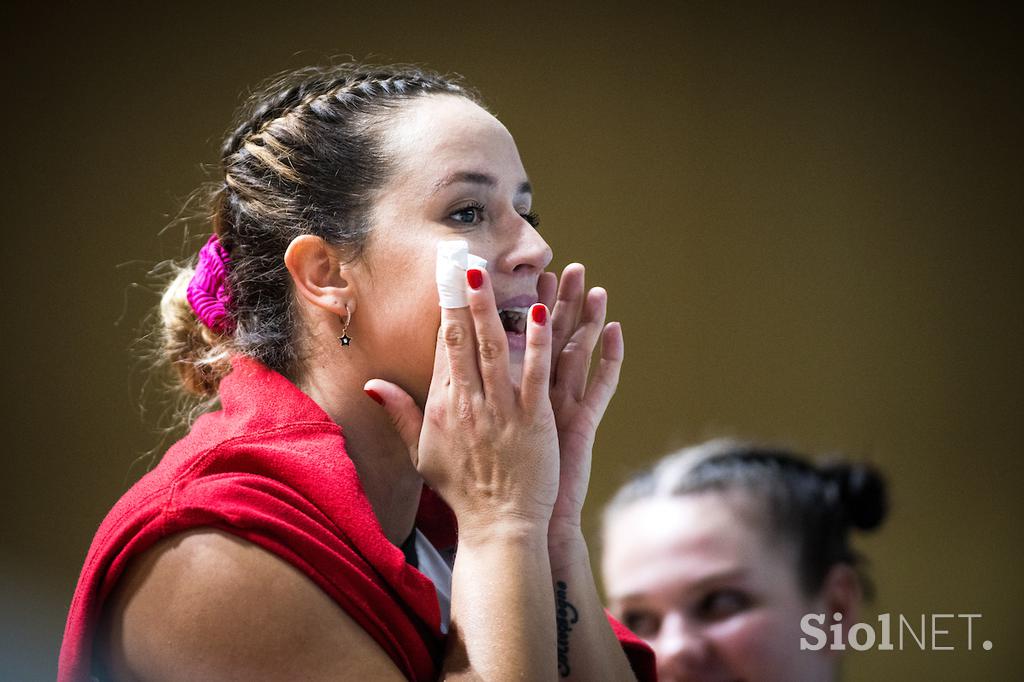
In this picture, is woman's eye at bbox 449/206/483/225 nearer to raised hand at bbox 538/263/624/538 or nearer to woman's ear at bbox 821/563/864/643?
raised hand at bbox 538/263/624/538

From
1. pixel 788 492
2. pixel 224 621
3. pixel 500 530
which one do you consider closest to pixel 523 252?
pixel 500 530

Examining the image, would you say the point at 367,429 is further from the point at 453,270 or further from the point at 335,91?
the point at 335,91

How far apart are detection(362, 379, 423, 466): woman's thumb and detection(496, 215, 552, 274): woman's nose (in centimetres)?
16

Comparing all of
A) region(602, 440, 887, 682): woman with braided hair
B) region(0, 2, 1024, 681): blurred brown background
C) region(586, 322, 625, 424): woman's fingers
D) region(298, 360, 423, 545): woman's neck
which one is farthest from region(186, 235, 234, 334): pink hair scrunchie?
region(0, 2, 1024, 681): blurred brown background

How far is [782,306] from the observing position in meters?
2.38

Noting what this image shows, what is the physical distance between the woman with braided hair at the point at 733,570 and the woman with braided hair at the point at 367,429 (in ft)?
1.28

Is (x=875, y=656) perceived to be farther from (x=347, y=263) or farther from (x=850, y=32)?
(x=347, y=263)

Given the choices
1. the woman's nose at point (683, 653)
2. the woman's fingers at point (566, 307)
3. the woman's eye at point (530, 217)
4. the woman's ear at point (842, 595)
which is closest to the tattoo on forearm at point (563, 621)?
the woman's fingers at point (566, 307)

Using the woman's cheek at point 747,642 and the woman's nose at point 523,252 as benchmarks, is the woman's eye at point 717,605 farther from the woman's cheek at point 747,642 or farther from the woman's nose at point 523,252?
the woman's nose at point 523,252

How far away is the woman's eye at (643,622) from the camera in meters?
1.59

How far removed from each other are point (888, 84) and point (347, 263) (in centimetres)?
180

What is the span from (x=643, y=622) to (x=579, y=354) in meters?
0.60

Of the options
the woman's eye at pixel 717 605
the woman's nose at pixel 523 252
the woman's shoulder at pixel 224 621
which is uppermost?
the woman's nose at pixel 523 252

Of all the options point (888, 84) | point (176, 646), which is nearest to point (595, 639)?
point (176, 646)
